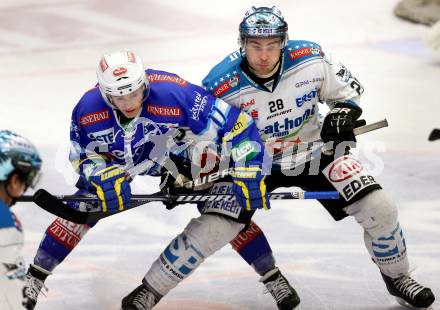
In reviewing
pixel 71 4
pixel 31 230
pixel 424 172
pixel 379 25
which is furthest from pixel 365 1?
pixel 31 230

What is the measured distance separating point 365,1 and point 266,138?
5500 mm

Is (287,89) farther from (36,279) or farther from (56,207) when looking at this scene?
(36,279)

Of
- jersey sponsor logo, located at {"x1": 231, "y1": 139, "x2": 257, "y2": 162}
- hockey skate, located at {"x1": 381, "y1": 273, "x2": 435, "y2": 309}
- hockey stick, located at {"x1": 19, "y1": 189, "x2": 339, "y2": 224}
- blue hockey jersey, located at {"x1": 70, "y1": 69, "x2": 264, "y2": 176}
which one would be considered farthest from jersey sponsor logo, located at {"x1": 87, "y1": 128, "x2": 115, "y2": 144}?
hockey skate, located at {"x1": 381, "y1": 273, "x2": 435, "y2": 309}

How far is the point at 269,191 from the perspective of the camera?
501 centimetres

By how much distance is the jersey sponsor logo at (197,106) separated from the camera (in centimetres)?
459

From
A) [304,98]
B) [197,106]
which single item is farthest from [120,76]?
[304,98]

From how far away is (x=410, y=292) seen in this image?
4.84 m

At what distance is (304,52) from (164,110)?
27.2 inches

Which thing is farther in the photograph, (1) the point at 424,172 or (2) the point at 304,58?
(1) the point at 424,172

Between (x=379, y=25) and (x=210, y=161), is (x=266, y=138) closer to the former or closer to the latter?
(x=210, y=161)

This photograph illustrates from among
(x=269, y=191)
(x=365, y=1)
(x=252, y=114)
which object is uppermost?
(x=252, y=114)

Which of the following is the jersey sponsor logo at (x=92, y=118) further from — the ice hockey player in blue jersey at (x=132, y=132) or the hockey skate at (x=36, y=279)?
the hockey skate at (x=36, y=279)

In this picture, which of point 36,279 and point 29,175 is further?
point 36,279

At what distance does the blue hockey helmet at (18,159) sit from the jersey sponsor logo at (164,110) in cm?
101
